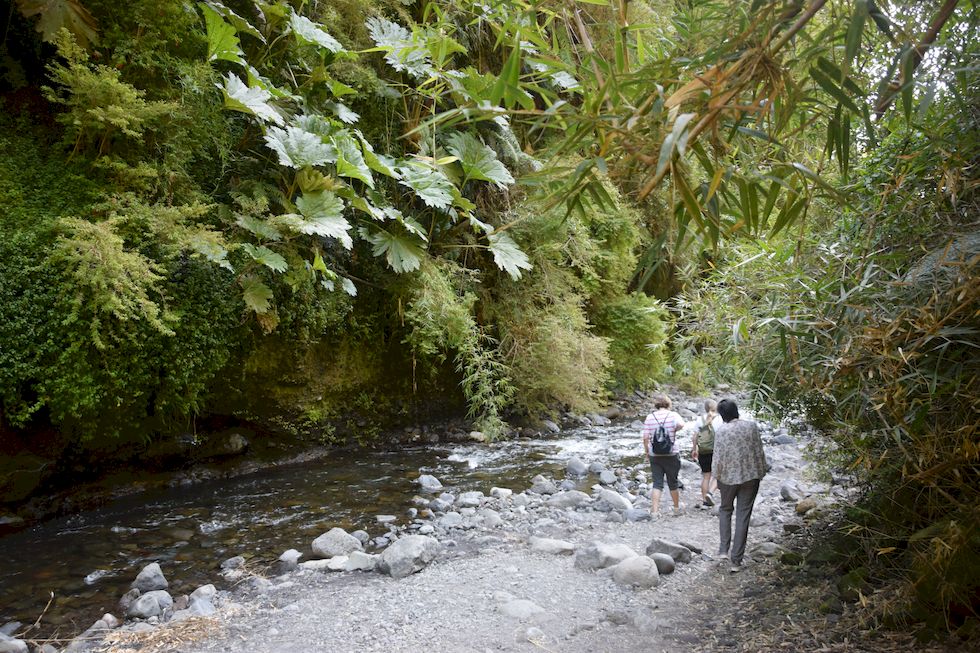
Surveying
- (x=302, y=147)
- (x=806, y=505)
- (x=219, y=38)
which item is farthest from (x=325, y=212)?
(x=806, y=505)

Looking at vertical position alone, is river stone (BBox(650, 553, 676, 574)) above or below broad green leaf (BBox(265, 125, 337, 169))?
below

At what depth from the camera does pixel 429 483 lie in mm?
5988

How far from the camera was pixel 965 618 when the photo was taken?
2.36 meters

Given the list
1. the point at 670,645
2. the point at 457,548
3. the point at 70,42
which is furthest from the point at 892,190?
the point at 70,42

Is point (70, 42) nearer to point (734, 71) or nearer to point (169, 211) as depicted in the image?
point (169, 211)

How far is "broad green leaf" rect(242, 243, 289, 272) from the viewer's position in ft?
17.6

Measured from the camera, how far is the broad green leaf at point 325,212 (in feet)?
18.4

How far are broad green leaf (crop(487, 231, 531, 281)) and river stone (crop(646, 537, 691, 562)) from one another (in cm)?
403

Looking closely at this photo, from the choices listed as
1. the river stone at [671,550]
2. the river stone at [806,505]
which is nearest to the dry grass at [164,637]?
the river stone at [671,550]

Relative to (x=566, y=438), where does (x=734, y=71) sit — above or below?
above

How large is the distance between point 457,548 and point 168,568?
6.46 feet

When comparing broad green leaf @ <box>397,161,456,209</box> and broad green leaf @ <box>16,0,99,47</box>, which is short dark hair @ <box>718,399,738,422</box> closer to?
broad green leaf @ <box>397,161,456,209</box>

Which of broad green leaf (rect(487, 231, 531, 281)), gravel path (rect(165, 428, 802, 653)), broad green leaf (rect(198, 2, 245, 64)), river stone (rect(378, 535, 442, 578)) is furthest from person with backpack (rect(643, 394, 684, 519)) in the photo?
broad green leaf (rect(198, 2, 245, 64))

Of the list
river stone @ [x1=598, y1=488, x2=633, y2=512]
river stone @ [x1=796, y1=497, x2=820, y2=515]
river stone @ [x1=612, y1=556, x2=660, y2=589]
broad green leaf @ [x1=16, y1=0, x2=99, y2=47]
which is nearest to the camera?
river stone @ [x1=612, y1=556, x2=660, y2=589]
